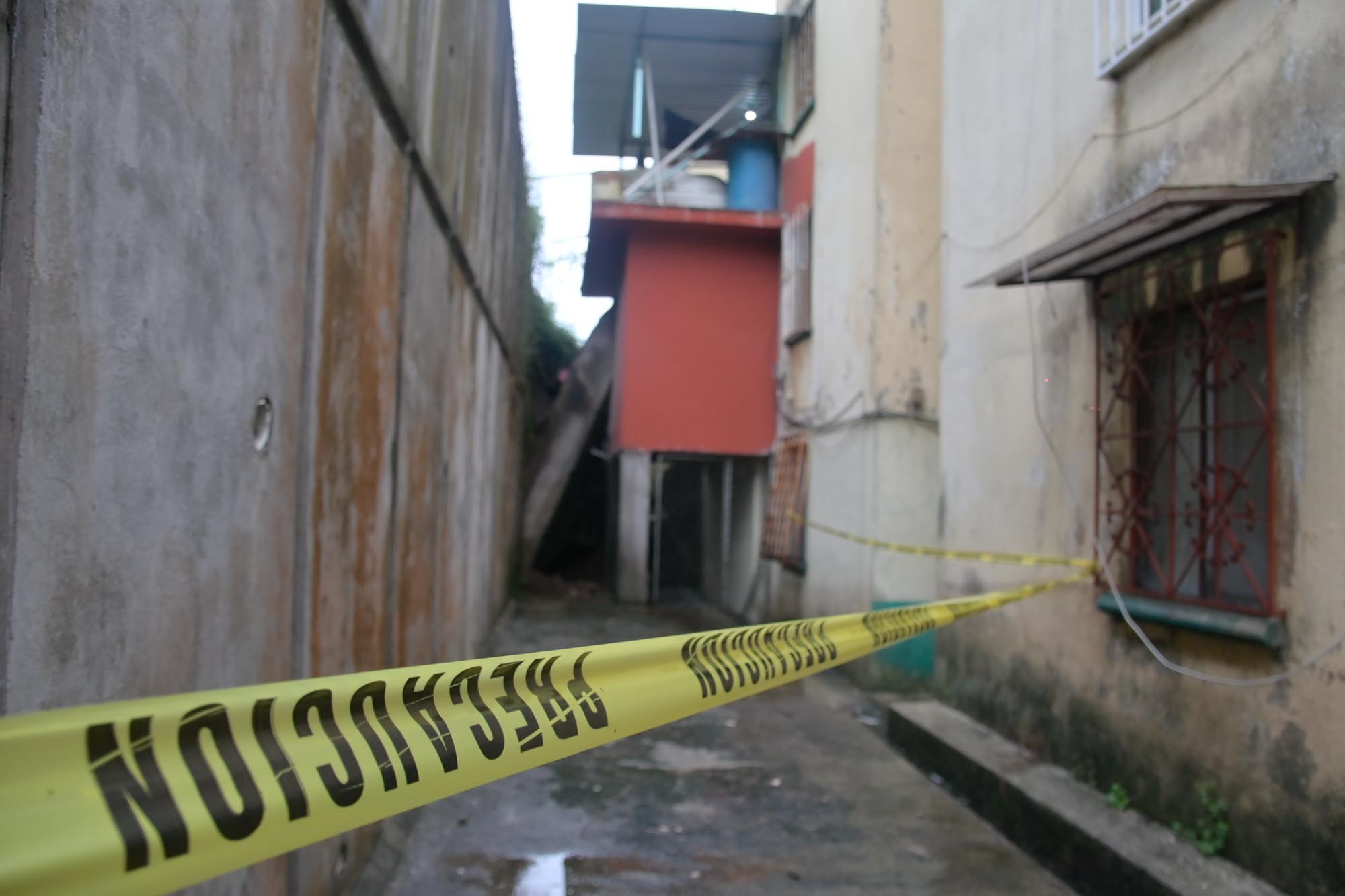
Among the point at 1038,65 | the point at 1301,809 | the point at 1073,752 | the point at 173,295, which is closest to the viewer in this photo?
the point at 173,295

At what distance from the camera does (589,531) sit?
1797cm

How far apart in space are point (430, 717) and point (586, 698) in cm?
42

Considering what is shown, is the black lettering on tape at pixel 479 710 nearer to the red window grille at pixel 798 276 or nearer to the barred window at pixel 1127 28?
the barred window at pixel 1127 28

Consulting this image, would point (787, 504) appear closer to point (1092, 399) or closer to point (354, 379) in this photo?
point (1092, 399)

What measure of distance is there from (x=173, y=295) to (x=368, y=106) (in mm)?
1793

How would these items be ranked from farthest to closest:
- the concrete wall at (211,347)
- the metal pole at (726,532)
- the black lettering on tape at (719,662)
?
the metal pole at (726,532) → the black lettering on tape at (719,662) → the concrete wall at (211,347)

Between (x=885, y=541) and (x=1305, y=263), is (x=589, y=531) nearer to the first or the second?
(x=885, y=541)

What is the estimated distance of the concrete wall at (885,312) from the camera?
27.0 feet

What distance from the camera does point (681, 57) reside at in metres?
12.5

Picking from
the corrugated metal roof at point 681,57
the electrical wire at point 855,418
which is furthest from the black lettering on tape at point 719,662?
the corrugated metal roof at point 681,57

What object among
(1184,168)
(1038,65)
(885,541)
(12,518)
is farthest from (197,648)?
(885,541)

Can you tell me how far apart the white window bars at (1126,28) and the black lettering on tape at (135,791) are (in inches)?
176

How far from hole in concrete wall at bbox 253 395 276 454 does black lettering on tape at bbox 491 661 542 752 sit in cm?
105

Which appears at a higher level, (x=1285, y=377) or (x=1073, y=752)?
(x=1285, y=377)
